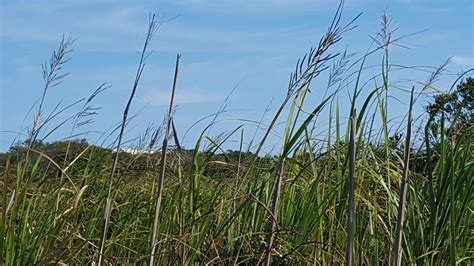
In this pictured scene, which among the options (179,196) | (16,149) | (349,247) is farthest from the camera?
(16,149)

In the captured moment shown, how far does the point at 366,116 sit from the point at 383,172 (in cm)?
28

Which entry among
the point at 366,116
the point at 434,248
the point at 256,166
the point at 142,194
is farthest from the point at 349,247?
the point at 142,194

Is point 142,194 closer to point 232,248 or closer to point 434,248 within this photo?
point 232,248

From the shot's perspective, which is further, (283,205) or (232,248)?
(283,205)

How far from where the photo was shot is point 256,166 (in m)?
3.30

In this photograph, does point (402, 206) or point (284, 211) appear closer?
point (402, 206)

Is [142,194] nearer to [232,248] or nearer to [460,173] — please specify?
[232,248]

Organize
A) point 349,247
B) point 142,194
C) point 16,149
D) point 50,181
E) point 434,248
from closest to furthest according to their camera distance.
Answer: point 349,247
point 434,248
point 16,149
point 50,181
point 142,194

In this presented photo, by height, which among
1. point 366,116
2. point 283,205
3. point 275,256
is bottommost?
point 275,256

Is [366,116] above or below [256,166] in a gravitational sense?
above

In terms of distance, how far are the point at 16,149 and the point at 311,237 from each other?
4.01 ft

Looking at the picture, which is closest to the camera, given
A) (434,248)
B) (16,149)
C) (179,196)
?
(434,248)

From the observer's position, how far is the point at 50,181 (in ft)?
11.0

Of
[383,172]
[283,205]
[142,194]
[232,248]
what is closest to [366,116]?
[383,172]
